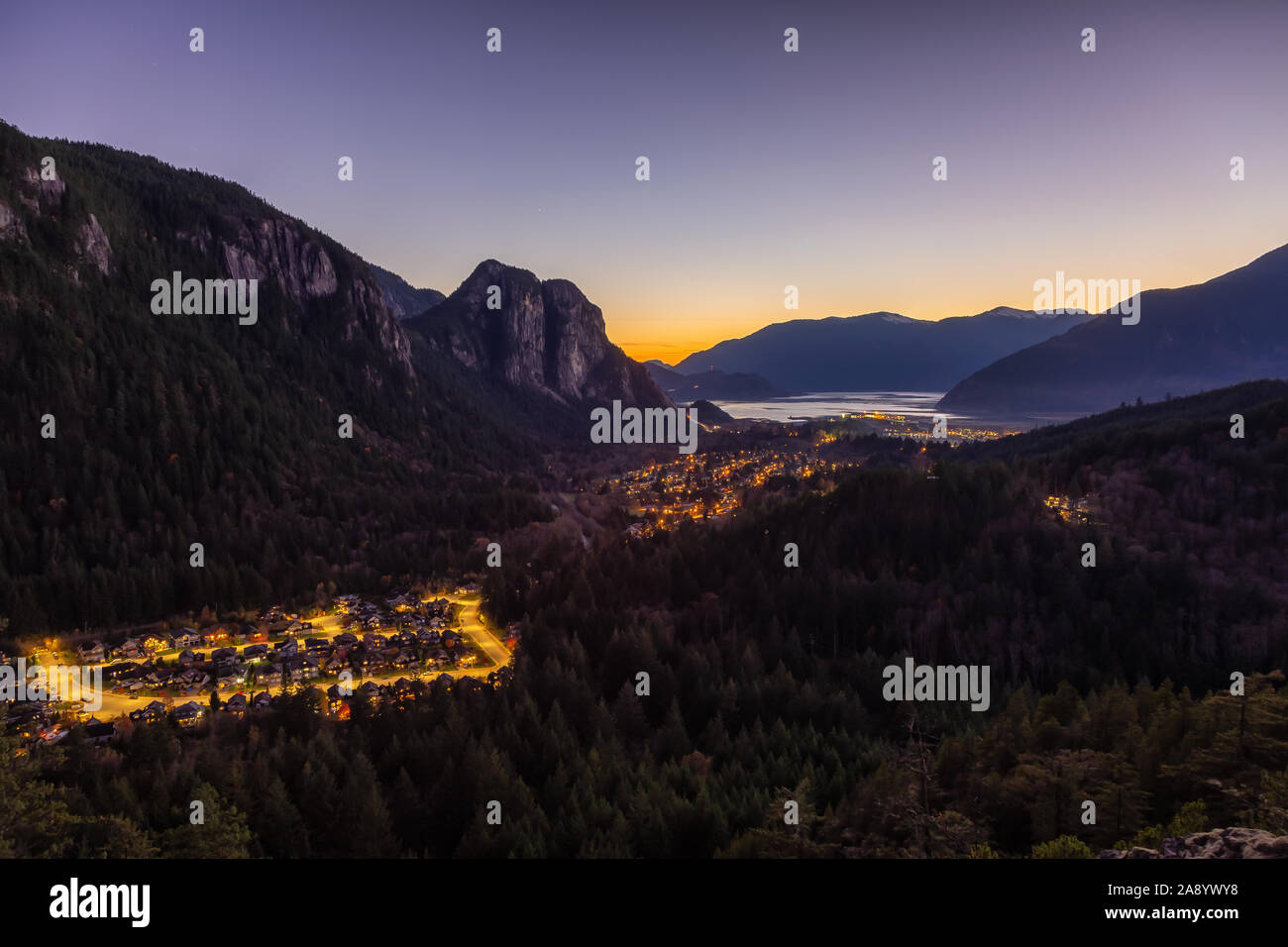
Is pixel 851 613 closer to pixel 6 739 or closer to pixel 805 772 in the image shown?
pixel 805 772

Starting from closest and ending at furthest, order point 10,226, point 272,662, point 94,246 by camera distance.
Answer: point 272,662
point 10,226
point 94,246

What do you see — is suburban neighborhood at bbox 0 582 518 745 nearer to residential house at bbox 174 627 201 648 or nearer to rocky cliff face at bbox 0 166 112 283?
residential house at bbox 174 627 201 648

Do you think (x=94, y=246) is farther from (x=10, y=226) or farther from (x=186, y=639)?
(x=186, y=639)

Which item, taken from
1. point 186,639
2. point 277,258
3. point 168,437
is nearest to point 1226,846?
point 186,639

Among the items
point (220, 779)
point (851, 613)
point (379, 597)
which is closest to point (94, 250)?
point (379, 597)

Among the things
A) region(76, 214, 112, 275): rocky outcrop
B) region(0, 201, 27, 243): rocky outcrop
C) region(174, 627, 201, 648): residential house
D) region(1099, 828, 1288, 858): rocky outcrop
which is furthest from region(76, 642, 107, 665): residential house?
region(76, 214, 112, 275): rocky outcrop

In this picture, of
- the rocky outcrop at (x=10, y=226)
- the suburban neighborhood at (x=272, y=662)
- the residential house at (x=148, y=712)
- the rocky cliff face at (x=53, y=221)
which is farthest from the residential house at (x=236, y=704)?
the rocky cliff face at (x=53, y=221)
